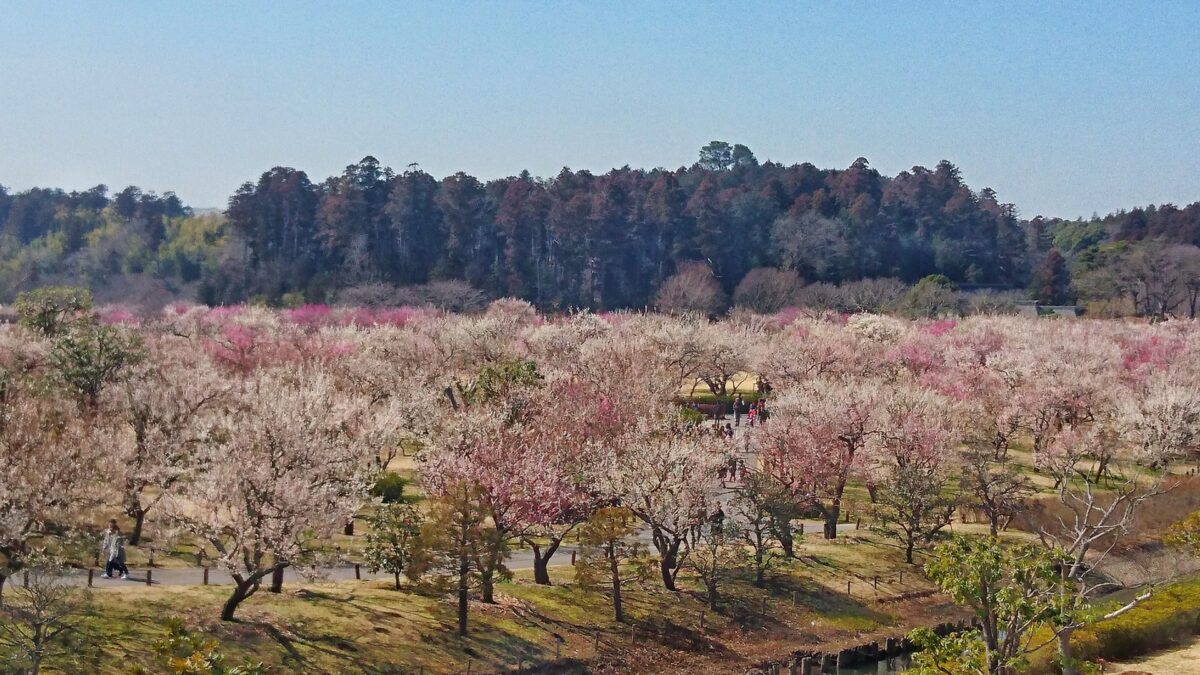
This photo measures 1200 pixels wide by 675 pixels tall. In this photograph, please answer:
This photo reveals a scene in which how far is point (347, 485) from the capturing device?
25938 mm

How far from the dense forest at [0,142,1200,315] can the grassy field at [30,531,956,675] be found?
6878cm

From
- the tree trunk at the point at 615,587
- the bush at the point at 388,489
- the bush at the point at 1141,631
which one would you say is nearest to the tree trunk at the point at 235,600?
the tree trunk at the point at 615,587

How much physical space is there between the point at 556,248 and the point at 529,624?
84319 millimetres

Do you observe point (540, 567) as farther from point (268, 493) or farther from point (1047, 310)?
point (1047, 310)

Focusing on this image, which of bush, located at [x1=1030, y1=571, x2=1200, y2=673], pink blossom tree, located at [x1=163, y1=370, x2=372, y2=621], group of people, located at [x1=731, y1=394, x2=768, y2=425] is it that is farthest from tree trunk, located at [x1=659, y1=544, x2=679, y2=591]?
group of people, located at [x1=731, y1=394, x2=768, y2=425]

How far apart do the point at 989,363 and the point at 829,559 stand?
29.0 metres

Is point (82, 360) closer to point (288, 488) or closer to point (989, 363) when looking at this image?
point (288, 488)

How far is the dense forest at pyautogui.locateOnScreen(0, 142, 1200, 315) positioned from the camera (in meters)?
105

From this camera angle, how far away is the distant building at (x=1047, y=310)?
327ft

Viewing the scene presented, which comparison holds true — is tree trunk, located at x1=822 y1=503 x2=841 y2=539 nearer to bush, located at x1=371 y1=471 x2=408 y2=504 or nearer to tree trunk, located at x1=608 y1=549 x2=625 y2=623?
tree trunk, located at x1=608 y1=549 x2=625 y2=623

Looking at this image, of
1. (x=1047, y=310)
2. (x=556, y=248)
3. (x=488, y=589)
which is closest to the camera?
(x=488, y=589)

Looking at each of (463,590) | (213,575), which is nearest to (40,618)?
(213,575)

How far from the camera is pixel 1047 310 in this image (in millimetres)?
103500

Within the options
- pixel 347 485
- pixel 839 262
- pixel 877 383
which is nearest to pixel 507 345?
pixel 877 383
